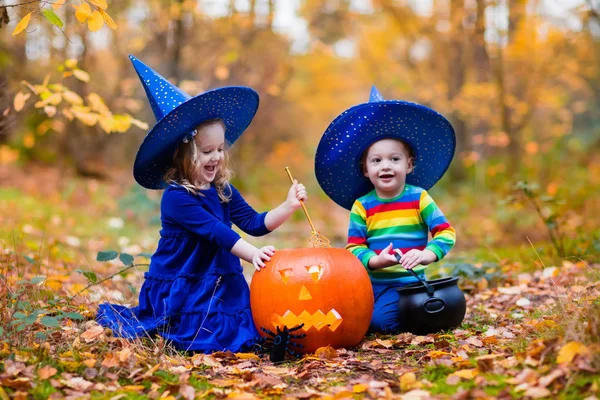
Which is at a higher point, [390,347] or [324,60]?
[324,60]

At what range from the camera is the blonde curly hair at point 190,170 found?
3277mm

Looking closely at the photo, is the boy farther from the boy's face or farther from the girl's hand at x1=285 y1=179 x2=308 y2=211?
the girl's hand at x1=285 y1=179 x2=308 y2=211

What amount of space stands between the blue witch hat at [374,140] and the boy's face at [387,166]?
51 mm

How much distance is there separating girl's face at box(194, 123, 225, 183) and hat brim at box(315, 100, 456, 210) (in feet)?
2.07

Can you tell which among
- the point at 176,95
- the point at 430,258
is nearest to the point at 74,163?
the point at 176,95

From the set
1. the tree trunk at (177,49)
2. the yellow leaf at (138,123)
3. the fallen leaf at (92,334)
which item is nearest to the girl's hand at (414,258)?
the fallen leaf at (92,334)

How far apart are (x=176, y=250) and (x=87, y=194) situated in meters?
7.16

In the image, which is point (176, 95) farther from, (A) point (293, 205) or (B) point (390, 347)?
(B) point (390, 347)

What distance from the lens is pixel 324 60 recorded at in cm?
1630

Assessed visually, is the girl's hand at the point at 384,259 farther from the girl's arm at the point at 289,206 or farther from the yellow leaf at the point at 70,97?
the yellow leaf at the point at 70,97

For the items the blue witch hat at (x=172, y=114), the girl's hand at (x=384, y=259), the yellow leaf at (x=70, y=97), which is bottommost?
the girl's hand at (x=384, y=259)

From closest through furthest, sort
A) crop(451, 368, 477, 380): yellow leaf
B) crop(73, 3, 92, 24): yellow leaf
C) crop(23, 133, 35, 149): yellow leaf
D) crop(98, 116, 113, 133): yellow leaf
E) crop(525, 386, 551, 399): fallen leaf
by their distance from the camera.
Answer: crop(525, 386, 551, 399): fallen leaf, crop(451, 368, 477, 380): yellow leaf, crop(73, 3, 92, 24): yellow leaf, crop(98, 116, 113, 133): yellow leaf, crop(23, 133, 35, 149): yellow leaf

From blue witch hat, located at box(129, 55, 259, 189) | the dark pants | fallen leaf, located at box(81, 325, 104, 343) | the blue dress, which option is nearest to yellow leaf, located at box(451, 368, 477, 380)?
the dark pants

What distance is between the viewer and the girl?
3115mm
